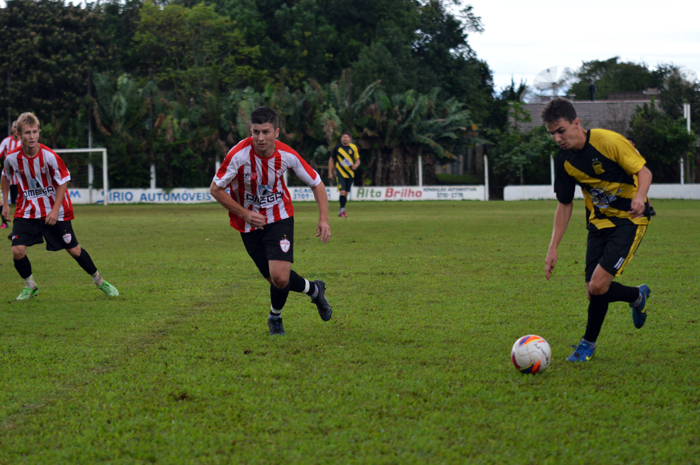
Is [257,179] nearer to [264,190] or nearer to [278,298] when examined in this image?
[264,190]

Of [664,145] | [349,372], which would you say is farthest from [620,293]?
[664,145]

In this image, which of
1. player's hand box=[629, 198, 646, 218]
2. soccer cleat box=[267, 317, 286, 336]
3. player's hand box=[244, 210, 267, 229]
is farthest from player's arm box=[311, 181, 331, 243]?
player's hand box=[629, 198, 646, 218]

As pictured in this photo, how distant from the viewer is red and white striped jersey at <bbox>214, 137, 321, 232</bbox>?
5.14m

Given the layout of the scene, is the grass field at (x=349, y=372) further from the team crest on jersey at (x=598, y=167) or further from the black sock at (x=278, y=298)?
the team crest on jersey at (x=598, y=167)

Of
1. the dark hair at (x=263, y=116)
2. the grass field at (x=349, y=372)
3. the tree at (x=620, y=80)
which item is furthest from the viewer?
the tree at (x=620, y=80)

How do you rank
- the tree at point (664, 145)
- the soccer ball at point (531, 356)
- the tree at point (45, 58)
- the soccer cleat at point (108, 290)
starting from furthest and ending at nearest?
the tree at point (45, 58) → the tree at point (664, 145) → the soccer cleat at point (108, 290) → the soccer ball at point (531, 356)

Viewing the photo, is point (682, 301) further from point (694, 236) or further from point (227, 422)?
point (694, 236)

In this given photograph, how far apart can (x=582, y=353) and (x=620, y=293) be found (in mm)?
586

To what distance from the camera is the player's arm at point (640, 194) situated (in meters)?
4.20

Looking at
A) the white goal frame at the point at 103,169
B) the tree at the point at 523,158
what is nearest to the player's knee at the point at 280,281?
the white goal frame at the point at 103,169

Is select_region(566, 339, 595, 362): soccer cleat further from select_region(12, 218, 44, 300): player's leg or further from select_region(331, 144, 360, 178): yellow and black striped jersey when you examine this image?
select_region(331, 144, 360, 178): yellow and black striped jersey

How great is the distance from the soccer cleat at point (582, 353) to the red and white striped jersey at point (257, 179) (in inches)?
91.7

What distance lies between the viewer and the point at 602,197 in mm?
4648

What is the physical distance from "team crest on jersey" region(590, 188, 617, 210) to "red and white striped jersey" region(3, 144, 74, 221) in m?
5.00
